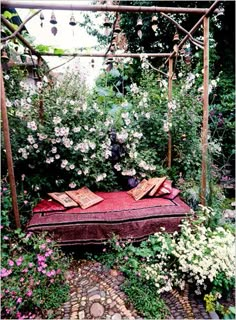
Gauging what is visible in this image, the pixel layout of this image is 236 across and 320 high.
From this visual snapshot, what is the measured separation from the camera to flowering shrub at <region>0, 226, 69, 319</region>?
1.72m

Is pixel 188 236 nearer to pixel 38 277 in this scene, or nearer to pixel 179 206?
pixel 179 206

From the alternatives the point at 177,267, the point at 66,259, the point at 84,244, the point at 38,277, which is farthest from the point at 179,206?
the point at 38,277

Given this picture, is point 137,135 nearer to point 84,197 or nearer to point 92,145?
point 92,145

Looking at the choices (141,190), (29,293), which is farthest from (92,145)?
(29,293)

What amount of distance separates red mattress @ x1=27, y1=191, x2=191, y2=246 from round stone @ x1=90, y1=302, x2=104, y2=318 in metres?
0.58

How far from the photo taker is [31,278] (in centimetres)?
185

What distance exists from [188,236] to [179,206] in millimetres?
459

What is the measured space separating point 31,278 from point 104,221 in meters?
0.78

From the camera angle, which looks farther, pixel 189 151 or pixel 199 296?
pixel 189 151

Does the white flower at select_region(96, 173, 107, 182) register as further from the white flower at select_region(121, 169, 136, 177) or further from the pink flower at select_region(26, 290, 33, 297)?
the pink flower at select_region(26, 290, 33, 297)

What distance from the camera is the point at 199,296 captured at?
208cm

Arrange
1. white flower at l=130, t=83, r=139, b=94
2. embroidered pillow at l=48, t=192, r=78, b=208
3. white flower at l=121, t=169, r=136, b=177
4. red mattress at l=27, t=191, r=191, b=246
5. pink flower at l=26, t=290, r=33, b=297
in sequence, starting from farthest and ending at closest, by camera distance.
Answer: white flower at l=130, t=83, r=139, b=94 → white flower at l=121, t=169, r=136, b=177 → embroidered pillow at l=48, t=192, r=78, b=208 → red mattress at l=27, t=191, r=191, b=246 → pink flower at l=26, t=290, r=33, b=297

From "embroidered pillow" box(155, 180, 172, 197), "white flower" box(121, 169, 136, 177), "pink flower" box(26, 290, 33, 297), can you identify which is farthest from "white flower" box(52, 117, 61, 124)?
"pink flower" box(26, 290, 33, 297)

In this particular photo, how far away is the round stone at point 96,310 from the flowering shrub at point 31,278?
0.70 feet
